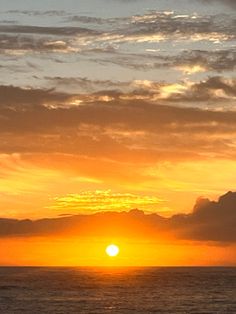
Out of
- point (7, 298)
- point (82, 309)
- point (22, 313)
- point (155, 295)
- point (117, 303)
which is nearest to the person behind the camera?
point (22, 313)

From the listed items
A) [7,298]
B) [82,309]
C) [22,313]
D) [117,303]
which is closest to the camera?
[22,313]

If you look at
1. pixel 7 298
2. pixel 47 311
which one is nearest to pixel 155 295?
pixel 7 298

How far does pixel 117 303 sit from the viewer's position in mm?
104125

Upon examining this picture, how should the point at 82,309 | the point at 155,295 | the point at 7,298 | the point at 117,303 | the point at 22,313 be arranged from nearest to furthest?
the point at 22,313, the point at 82,309, the point at 117,303, the point at 7,298, the point at 155,295

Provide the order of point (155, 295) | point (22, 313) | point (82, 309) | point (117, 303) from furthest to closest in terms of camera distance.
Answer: point (155, 295)
point (117, 303)
point (82, 309)
point (22, 313)

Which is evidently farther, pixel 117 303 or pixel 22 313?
pixel 117 303

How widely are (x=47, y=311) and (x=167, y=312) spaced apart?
14660 millimetres

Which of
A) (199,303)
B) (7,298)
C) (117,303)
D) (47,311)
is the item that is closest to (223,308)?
(199,303)

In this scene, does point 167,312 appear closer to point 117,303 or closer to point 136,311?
point 136,311

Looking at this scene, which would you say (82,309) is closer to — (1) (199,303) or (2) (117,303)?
(2) (117,303)

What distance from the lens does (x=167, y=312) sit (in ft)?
300

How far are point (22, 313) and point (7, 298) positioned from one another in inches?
1029

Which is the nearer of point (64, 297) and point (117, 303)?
point (117, 303)

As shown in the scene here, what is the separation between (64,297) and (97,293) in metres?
11.9
